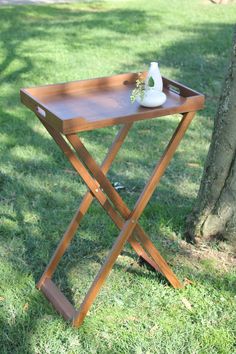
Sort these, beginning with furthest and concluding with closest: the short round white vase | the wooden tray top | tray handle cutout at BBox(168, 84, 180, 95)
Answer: tray handle cutout at BBox(168, 84, 180, 95), the short round white vase, the wooden tray top

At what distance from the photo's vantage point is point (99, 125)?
2359 millimetres

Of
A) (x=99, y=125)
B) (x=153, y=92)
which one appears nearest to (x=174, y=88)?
(x=153, y=92)

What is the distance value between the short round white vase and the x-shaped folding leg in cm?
16

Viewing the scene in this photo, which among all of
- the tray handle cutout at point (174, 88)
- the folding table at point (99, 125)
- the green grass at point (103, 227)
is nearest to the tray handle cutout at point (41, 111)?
the folding table at point (99, 125)

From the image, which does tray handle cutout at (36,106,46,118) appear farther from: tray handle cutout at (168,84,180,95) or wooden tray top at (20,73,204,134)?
tray handle cutout at (168,84,180,95)

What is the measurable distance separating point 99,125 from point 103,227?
52.8 inches

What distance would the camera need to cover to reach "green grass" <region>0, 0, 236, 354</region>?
9.03 feet

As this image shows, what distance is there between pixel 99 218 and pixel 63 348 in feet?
3.81

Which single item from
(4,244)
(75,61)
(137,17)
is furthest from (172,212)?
(137,17)

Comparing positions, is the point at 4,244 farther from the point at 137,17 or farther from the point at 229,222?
the point at 137,17

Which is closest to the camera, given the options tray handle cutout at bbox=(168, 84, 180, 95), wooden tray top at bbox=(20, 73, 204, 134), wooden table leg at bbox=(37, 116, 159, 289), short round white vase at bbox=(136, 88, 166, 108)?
wooden tray top at bbox=(20, 73, 204, 134)

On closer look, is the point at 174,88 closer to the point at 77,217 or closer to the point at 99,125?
the point at 99,125

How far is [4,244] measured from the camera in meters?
3.42

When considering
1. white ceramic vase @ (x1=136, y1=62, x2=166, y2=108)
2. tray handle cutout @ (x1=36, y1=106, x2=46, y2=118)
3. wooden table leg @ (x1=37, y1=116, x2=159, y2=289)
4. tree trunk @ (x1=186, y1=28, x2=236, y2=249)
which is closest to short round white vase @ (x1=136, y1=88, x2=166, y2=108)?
white ceramic vase @ (x1=136, y1=62, x2=166, y2=108)
